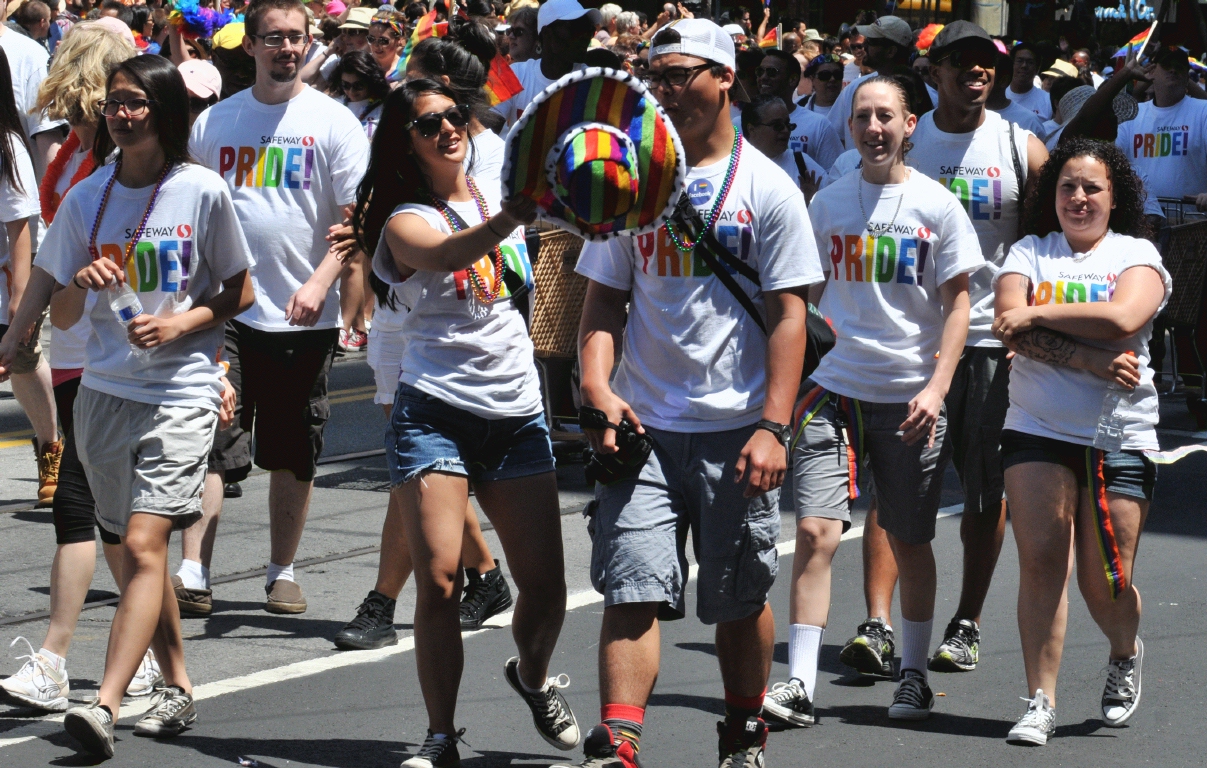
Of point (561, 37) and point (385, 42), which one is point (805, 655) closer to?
point (561, 37)

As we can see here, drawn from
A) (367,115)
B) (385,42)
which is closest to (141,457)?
(367,115)

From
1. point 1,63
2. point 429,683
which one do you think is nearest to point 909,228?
point 429,683

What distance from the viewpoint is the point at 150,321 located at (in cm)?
468

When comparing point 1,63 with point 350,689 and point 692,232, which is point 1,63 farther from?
point 692,232

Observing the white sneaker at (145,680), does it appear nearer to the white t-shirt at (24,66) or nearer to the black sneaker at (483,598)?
the black sneaker at (483,598)

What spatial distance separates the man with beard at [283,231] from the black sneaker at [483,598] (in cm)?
68

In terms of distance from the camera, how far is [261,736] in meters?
4.88

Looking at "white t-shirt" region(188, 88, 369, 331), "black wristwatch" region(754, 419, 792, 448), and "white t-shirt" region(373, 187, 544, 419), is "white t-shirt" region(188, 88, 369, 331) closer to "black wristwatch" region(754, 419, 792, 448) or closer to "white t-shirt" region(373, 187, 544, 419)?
"white t-shirt" region(373, 187, 544, 419)

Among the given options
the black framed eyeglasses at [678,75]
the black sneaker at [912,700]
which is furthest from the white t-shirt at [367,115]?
the black sneaker at [912,700]

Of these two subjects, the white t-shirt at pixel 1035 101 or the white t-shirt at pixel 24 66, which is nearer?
the white t-shirt at pixel 24 66

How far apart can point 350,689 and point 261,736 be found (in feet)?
1.65

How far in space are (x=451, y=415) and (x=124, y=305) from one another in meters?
1.04

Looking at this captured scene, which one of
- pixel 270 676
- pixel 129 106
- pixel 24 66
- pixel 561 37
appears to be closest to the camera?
pixel 129 106

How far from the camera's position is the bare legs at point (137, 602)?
179 inches
